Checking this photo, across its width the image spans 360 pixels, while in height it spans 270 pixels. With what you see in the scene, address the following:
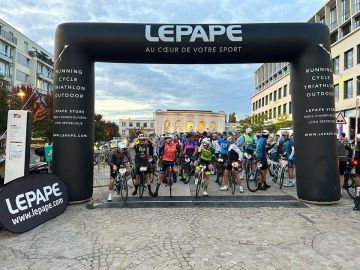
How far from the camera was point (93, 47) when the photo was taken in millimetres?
7891

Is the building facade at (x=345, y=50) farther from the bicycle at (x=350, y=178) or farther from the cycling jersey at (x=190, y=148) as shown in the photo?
the cycling jersey at (x=190, y=148)

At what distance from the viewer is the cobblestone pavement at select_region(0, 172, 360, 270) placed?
14.7ft

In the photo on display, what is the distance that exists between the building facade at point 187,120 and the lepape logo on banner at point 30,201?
117108 mm

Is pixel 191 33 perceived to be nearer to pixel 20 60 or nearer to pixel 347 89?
pixel 347 89

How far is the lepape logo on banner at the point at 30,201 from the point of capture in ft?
18.2

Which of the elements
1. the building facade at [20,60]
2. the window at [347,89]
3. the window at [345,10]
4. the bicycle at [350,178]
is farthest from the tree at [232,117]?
the bicycle at [350,178]

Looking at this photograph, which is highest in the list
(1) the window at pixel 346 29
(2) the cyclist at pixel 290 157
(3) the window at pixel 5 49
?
(3) the window at pixel 5 49

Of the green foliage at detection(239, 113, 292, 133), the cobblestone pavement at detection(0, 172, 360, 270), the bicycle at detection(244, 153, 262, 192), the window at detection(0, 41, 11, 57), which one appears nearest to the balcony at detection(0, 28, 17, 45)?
the window at detection(0, 41, 11, 57)

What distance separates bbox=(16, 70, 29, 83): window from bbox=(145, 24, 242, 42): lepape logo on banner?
179 ft

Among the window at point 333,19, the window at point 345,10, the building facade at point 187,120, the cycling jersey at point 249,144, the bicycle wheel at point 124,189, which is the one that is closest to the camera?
the bicycle wheel at point 124,189

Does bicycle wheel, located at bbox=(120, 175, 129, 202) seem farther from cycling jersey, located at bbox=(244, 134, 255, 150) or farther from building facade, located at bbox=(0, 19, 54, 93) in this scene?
building facade, located at bbox=(0, 19, 54, 93)

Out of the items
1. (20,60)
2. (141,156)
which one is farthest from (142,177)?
(20,60)

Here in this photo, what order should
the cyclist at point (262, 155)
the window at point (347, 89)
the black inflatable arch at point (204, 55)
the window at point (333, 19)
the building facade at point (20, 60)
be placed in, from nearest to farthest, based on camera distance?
the black inflatable arch at point (204, 55) → the cyclist at point (262, 155) → the window at point (347, 89) → the window at point (333, 19) → the building facade at point (20, 60)

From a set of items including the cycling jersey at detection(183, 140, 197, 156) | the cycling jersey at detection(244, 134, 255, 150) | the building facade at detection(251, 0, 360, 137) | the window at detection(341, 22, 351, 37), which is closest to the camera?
the cycling jersey at detection(244, 134, 255, 150)
